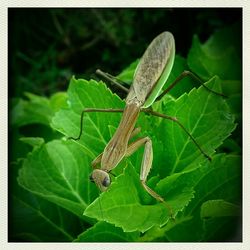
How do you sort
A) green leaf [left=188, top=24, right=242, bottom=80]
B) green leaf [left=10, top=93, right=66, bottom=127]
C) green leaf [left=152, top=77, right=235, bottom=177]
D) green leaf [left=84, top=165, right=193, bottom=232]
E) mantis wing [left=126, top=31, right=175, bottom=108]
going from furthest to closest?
green leaf [left=10, top=93, right=66, bottom=127] → green leaf [left=188, top=24, right=242, bottom=80] → mantis wing [left=126, top=31, right=175, bottom=108] → green leaf [left=152, top=77, right=235, bottom=177] → green leaf [left=84, top=165, right=193, bottom=232]

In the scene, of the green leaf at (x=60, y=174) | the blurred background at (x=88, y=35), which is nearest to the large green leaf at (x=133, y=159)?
the green leaf at (x=60, y=174)

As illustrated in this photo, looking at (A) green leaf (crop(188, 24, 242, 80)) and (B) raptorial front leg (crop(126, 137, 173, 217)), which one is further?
A: (A) green leaf (crop(188, 24, 242, 80))

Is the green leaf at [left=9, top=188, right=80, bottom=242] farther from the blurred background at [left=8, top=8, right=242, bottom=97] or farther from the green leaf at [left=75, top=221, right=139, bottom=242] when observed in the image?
the blurred background at [left=8, top=8, right=242, bottom=97]

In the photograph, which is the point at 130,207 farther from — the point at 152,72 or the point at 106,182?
the point at 152,72

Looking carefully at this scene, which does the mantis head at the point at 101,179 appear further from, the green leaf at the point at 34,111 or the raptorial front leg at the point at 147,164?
the green leaf at the point at 34,111

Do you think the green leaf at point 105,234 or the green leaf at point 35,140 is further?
the green leaf at point 35,140

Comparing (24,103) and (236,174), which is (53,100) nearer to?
(24,103)

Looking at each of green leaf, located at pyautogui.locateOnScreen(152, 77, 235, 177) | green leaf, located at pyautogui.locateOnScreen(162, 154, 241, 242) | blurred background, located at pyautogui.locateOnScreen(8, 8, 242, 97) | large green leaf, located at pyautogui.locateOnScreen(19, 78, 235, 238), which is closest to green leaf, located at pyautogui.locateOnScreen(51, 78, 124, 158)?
large green leaf, located at pyautogui.locateOnScreen(19, 78, 235, 238)

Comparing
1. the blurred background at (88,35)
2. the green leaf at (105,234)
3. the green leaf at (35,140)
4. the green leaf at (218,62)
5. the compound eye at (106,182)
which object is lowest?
the green leaf at (105,234)
